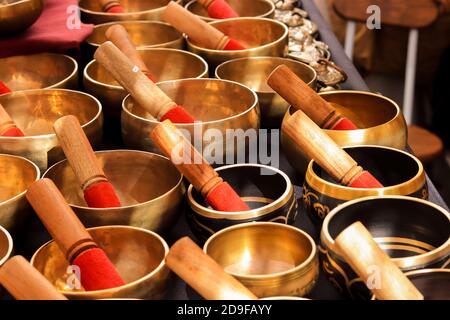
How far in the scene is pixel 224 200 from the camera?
127 cm

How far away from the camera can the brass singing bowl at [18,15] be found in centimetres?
177

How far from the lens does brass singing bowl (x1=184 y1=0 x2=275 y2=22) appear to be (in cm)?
218

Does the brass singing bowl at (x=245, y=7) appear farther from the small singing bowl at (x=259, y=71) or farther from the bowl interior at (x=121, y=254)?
the bowl interior at (x=121, y=254)

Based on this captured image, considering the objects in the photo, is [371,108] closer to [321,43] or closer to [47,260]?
[321,43]

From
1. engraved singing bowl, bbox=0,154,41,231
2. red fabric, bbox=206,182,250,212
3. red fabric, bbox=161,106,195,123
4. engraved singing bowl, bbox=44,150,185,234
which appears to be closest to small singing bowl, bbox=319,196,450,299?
red fabric, bbox=206,182,250,212

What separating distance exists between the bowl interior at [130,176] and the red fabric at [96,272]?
0.30 metres

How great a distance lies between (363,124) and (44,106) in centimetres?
64

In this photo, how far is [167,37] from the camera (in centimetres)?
201

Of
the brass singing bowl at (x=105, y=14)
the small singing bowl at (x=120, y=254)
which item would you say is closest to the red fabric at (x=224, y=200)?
the small singing bowl at (x=120, y=254)

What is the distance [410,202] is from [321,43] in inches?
35.3

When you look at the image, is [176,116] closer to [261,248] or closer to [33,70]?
[261,248]

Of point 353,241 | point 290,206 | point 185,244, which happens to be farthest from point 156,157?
point 353,241

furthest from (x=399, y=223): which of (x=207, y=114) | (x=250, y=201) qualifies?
(x=207, y=114)

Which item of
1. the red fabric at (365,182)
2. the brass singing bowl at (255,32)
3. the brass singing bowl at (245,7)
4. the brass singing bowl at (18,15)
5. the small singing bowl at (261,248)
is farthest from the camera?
the brass singing bowl at (245,7)
